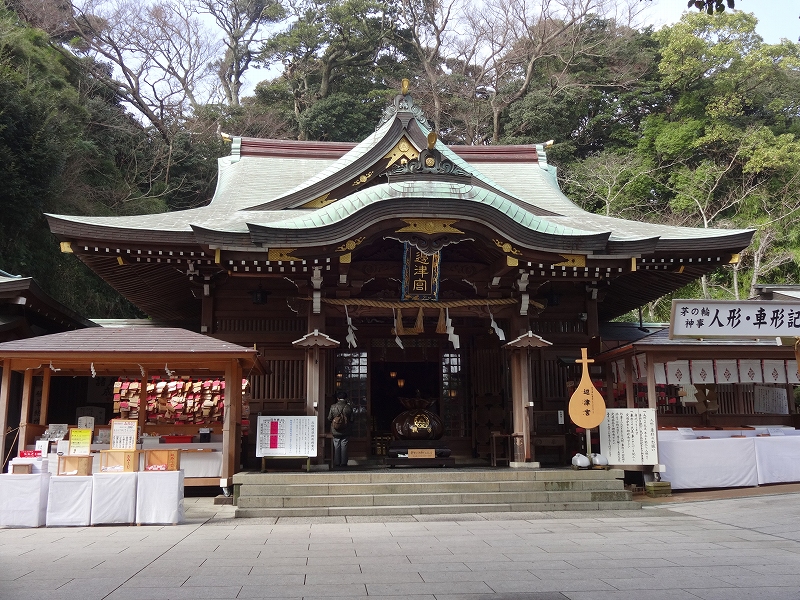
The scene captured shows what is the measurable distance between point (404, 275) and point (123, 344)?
15.5 feet

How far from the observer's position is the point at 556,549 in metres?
6.73

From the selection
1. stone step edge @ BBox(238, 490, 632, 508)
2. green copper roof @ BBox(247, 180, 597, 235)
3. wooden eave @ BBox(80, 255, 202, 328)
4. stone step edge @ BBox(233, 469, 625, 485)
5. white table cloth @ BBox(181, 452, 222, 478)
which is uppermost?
green copper roof @ BBox(247, 180, 597, 235)

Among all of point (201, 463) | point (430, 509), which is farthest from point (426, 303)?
point (201, 463)

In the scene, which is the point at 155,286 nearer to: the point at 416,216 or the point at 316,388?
the point at 316,388

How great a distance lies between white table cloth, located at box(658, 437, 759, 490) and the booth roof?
745 centimetres

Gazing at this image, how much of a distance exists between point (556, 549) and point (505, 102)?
30566 mm

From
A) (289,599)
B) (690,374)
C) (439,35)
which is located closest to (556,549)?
(289,599)

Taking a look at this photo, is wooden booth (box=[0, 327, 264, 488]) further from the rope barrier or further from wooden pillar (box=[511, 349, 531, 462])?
wooden pillar (box=[511, 349, 531, 462])

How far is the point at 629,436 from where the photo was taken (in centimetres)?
1120

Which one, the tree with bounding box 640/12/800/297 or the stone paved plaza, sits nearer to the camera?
the stone paved plaza

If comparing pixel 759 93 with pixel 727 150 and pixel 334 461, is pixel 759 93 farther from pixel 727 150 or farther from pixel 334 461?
pixel 334 461

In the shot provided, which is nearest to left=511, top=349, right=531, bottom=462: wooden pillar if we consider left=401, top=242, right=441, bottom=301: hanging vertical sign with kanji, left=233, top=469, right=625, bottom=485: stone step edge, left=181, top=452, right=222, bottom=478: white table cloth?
left=233, top=469, right=625, bottom=485: stone step edge

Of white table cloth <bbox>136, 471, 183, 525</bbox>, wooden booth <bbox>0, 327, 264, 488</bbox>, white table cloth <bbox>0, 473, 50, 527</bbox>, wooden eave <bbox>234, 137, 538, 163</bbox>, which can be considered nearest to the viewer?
white table cloth <bbox>0, 473, 50, 527</bbox>

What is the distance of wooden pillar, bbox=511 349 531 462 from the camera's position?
11289mm
